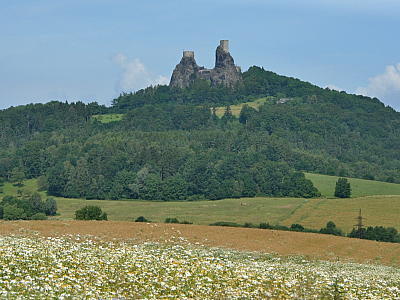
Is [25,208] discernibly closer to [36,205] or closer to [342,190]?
[36,205]

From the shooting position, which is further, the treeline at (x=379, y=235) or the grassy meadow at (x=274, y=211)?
the grassy meadow at (x=274, y=211)

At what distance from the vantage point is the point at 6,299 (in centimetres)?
1155

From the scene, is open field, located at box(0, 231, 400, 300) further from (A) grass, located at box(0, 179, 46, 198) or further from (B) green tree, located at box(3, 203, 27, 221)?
(A) grass, located at box(0, 179, 46, 198)

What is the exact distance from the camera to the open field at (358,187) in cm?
12089

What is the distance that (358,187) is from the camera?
5012 inches

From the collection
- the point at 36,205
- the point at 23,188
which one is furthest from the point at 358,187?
the point at 23,188

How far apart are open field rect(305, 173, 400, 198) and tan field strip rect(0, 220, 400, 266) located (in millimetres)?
79241

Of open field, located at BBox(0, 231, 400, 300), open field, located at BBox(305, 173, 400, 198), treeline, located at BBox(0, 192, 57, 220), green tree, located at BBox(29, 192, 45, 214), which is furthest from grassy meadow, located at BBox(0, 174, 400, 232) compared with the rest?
open field, located at BBox(0, 231, 400, 300)

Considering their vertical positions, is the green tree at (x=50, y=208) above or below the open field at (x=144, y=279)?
below

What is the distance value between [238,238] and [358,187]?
97.3 m

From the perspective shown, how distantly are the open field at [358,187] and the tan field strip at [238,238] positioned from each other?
79241 millimetres

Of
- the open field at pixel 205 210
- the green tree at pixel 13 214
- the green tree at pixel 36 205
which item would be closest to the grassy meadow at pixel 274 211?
the open field at pixel 205 210

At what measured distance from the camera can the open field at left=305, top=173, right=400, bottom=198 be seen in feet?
397

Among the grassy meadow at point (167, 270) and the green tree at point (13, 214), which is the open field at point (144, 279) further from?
the green tree at point (13, 214)
